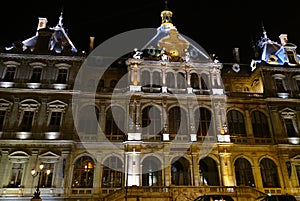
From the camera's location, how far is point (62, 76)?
1142 inches

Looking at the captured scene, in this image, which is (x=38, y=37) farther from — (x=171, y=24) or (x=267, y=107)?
(x=267, y=107)

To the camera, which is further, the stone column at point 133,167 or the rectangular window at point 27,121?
the rectangular window at point 27,121

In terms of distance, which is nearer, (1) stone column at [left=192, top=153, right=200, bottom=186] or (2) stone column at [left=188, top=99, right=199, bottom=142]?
(1) stone column at [left=192, top=153, right=200, bottom=186]

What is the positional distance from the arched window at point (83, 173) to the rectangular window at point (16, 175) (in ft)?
15.0

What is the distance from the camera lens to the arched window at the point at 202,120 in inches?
1097

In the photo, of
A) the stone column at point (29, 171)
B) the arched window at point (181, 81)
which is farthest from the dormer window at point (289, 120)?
the stone column at point (29, 171)

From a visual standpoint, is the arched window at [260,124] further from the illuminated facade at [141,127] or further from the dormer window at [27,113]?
the dormer window at [27,113]

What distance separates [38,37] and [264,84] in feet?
86.3

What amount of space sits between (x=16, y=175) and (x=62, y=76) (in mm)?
10695

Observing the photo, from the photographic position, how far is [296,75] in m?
32.5

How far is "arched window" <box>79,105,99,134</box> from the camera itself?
88.8 feet

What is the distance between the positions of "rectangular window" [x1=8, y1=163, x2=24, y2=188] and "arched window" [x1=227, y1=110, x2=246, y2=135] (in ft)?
67.4

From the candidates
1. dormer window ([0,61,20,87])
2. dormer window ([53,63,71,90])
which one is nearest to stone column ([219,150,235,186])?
dormer window ([53,63,71,90])

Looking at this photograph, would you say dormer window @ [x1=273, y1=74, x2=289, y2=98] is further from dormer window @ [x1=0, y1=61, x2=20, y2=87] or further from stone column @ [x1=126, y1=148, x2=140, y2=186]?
dormer window @ [x1=0, y1=61, x2=20, y2=87]
